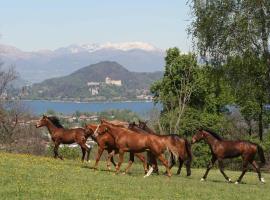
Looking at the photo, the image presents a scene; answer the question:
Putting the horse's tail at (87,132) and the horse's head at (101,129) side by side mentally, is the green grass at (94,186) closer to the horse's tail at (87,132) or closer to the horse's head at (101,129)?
the horse's head at (101,129)

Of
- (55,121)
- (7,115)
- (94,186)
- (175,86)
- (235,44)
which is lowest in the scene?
(7,115)

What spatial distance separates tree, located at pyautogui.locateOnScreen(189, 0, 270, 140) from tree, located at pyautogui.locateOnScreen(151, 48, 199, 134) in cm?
2417

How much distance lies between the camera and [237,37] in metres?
29.5

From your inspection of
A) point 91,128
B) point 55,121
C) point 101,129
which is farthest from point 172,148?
point 55,121

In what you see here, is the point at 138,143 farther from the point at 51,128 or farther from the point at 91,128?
the point at 51,128

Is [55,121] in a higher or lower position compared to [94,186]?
higher

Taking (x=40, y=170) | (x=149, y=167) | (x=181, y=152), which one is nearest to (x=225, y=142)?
(x=181, y=152)

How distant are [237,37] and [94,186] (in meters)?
15.6

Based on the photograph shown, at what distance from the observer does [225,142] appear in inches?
910

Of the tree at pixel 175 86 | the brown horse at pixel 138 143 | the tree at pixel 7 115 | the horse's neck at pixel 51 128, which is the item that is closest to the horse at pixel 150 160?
the brown horse at pixel 138 143

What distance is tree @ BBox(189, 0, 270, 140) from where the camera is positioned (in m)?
29.0

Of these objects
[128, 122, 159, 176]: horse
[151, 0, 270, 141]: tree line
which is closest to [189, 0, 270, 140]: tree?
[151, 0, 270, 141]: tree line

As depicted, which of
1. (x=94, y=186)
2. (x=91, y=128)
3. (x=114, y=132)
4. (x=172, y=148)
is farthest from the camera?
(x=91, y=128)

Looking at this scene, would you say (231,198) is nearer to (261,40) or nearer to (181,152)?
(181,152)
